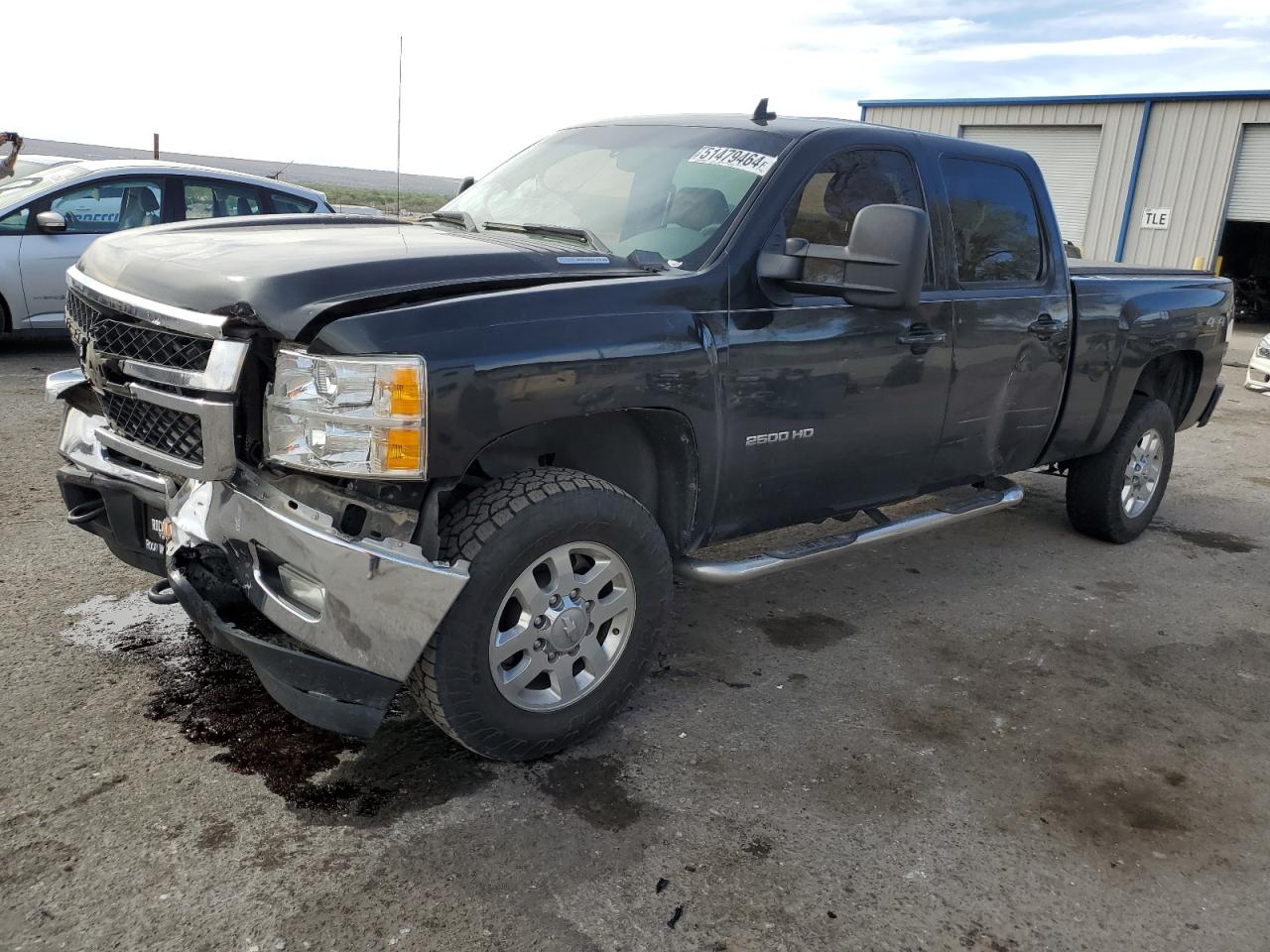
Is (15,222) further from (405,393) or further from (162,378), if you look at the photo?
(405,393)

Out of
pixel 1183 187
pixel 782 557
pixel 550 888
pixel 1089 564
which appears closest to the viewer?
pixel 550 888

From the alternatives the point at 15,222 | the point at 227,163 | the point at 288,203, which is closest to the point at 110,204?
the point at 15,222

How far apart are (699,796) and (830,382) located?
151cm

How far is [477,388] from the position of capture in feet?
9.09

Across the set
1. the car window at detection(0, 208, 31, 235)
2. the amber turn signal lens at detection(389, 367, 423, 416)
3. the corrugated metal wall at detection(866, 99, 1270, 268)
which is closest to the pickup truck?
the amber turn signal lens at detection(389, 367, 423, 416)

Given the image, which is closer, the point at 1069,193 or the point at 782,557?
the point at 782,557

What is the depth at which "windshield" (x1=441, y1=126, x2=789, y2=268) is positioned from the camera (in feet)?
11.9

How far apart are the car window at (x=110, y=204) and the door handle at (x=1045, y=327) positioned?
7125mm

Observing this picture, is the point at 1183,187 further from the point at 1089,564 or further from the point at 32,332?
the point at 32,332

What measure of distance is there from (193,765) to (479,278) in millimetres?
1592

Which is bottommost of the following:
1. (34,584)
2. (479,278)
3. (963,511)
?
(34,584)

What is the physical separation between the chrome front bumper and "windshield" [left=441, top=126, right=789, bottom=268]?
142cm

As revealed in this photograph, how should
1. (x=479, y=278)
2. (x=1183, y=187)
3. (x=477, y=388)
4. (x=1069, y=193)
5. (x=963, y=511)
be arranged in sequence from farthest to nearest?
(x=1069, y=193) < (x=1183, y=187) < (x=963, y=511) < (x=479, y=278) < (x=477, y=388)

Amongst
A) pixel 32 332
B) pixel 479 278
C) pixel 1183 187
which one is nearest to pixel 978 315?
pixel 479 278
